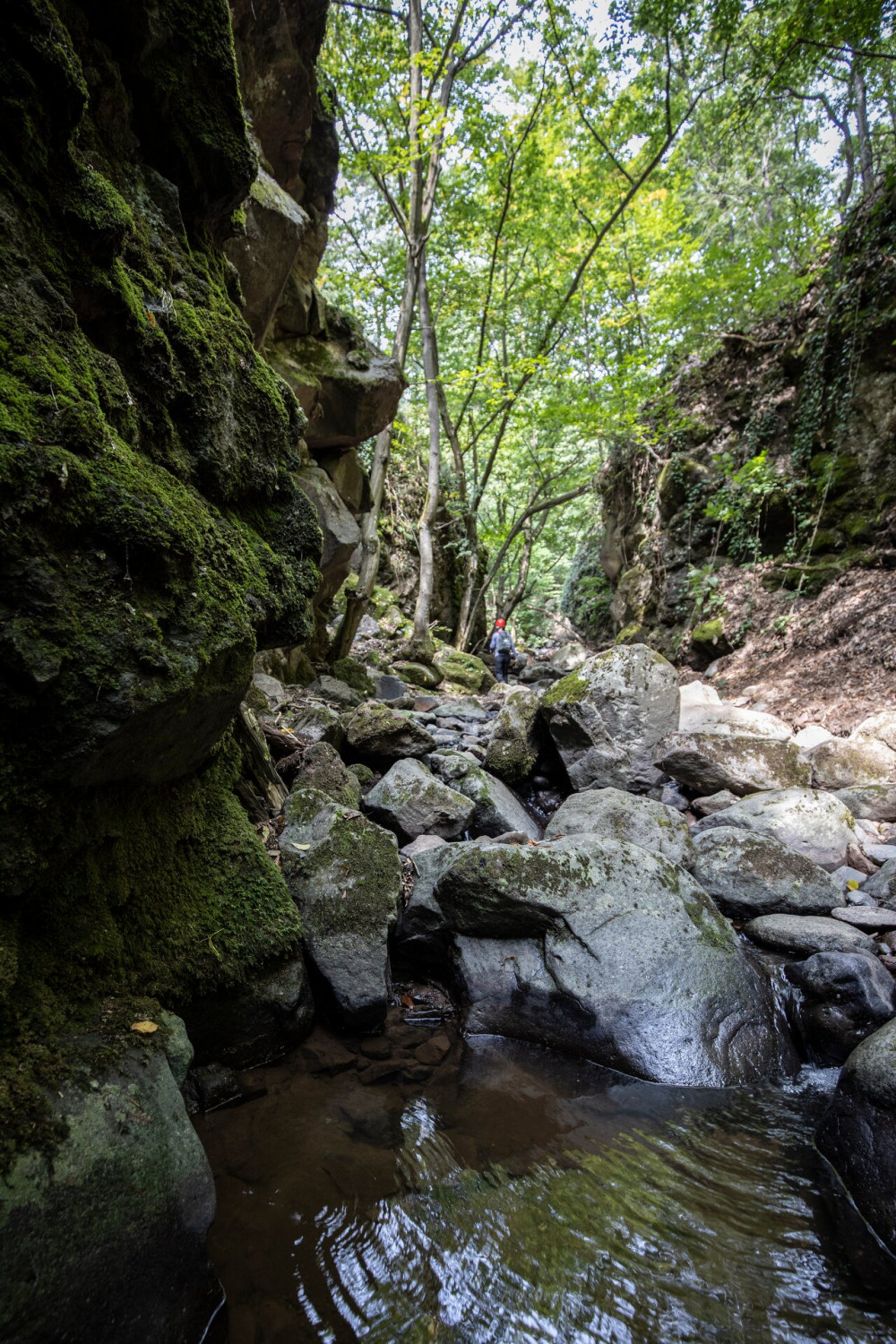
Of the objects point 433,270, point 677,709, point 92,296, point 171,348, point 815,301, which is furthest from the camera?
point 433,270

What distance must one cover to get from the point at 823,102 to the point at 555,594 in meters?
23.3

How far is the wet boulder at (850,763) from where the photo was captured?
20.0 feet

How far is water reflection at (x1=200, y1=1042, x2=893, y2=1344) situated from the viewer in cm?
168

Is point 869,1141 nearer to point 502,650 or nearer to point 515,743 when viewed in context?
point 515,743

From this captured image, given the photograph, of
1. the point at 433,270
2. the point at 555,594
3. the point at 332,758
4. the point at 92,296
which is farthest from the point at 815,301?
the point at 555,594

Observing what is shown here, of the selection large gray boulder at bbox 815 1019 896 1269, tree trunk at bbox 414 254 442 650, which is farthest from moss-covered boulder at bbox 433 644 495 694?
large gray boulder at bbox 815 1019 896 1269

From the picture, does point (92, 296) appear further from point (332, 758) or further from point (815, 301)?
point (815, 301)

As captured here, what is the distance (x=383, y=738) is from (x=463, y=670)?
7537mm

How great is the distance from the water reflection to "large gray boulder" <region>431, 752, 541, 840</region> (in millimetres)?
2406

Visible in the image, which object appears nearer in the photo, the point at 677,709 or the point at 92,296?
the point at 92,296

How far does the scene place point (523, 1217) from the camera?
2006 mm

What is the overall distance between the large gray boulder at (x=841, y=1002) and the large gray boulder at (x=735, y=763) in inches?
115

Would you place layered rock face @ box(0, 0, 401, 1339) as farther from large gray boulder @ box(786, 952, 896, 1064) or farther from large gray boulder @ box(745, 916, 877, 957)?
large gray boulder @ box(745, 916, 877, 957)

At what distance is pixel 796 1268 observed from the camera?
1.89 meters
